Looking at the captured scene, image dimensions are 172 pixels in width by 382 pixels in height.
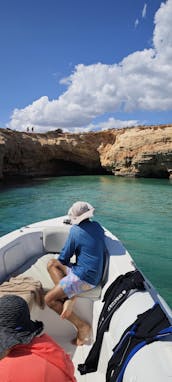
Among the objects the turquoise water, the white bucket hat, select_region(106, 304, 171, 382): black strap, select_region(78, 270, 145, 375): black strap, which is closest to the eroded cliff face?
the turquoise water

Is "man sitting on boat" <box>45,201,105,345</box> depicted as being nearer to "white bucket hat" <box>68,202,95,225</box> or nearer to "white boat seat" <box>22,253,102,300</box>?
"white bucket hat" <box>68,202,95,225</box>

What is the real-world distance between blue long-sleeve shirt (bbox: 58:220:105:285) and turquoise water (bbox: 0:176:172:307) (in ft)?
7.21

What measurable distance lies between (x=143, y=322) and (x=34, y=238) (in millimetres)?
2728

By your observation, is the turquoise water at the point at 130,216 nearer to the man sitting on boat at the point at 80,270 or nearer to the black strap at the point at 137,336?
the man sitting on boat at the point at 80,270

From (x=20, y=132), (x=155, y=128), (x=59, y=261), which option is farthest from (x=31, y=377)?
(x=20, y=132)

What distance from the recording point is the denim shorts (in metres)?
2.99

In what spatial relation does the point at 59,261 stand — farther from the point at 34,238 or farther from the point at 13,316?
the point at 13,316

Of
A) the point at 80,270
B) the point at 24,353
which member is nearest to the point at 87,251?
the point at 80,270

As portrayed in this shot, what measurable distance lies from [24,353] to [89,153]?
30.6 meters

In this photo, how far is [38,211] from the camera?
13.0 metres

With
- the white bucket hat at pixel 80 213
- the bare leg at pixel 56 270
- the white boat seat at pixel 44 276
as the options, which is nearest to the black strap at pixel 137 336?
the white boat seat at pixel 44 276

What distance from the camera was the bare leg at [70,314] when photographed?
9.83ft

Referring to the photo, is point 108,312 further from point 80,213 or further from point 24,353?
point 24,353

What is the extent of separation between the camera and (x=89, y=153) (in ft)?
104
